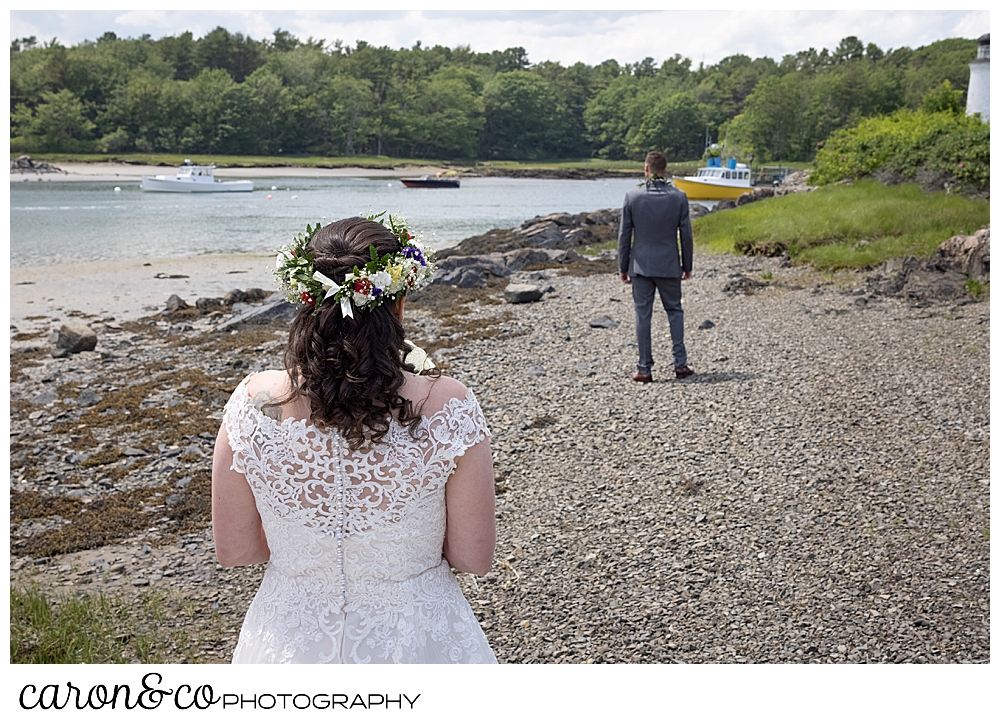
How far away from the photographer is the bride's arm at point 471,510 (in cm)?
237

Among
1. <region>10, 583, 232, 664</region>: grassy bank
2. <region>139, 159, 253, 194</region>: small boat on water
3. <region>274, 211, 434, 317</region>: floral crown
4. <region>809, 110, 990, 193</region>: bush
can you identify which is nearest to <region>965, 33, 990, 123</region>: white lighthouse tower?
<region>809, 110, 990, 193</region>: bush

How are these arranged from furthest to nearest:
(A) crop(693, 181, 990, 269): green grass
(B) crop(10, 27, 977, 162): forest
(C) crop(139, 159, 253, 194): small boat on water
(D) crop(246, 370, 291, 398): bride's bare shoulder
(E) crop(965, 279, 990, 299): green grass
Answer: (B) crop(10, 27, 977, 162): forest
(C) crop(139, 159, 253, 194): small boat on water
(A) crop(693, 181, 990, 269): green grass
(E) crop(965, 279, 990, 299): green grass
(D) crop(246, 370, 291, 398): bride's bare shoulder

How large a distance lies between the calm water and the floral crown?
19.8m

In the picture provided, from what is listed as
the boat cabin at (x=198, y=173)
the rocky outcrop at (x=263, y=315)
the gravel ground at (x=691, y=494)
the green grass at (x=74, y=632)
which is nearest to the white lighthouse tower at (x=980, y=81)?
the gravel ground at (x=691, y=494)

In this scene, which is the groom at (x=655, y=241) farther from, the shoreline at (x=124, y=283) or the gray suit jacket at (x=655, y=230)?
the shoreline at (x=124, y=283)

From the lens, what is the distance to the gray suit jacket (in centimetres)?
895

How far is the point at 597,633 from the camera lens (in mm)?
4746

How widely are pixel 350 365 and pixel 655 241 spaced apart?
23.8ft

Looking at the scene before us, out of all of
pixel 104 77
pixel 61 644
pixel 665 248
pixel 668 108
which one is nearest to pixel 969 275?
pixel 665 248

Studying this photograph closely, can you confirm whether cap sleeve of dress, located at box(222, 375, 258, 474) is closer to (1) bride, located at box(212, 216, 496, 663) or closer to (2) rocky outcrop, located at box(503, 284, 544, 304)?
(1) bride, located at box(212, 216, 496, 663)

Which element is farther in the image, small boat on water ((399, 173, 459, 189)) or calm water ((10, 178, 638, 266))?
small boat on water ((399, 173, 459, 189))

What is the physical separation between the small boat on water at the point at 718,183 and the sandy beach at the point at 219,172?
4674 cm

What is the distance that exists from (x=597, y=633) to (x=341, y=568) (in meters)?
2.57

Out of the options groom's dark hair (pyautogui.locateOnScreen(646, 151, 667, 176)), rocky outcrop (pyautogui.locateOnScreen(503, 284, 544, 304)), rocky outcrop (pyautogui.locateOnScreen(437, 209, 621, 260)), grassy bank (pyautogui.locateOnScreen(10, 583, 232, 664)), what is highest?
groom's dark hair (pyautogui.locateOnScreen(646, 151, 667, 176))
